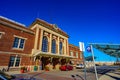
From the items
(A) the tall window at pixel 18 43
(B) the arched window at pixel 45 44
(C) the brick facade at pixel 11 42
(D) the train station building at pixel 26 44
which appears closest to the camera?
(C) the brick facade at pixel 11 42

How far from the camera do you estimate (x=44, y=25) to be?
2903 centimetres

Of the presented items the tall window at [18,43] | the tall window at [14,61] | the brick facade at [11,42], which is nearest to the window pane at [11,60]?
the tall window at [14,61]

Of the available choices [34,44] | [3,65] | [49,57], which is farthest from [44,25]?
[3,65]

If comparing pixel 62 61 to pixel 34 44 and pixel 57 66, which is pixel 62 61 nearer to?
pixel 57 66

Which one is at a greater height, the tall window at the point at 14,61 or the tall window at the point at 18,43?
the tall window at the point at 18,43

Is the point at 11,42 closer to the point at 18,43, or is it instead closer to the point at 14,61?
the point at 18,43

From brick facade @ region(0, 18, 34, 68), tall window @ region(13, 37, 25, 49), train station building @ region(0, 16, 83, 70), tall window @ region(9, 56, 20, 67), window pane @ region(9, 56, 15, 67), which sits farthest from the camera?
tall window @ region(13, 37, 25, 49)

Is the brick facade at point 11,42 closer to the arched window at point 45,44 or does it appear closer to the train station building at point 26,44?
the train station building at point 26,44

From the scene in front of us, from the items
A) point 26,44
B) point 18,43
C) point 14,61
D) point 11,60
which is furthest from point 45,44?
point 11,60

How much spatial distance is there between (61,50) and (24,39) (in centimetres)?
1426

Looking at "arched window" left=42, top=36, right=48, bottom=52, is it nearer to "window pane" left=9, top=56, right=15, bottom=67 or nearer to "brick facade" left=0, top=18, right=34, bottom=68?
"brick facade" left=0, top=18, right=34, bottom=68

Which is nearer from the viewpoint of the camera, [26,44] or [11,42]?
[11,42]

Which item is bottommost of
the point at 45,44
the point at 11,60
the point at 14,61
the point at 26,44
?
the point at 14,61

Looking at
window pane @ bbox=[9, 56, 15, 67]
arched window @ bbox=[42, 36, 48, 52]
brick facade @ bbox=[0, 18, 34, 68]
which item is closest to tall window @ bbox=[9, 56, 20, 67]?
window pane @ bbox=[9, 56, 15, 67]
